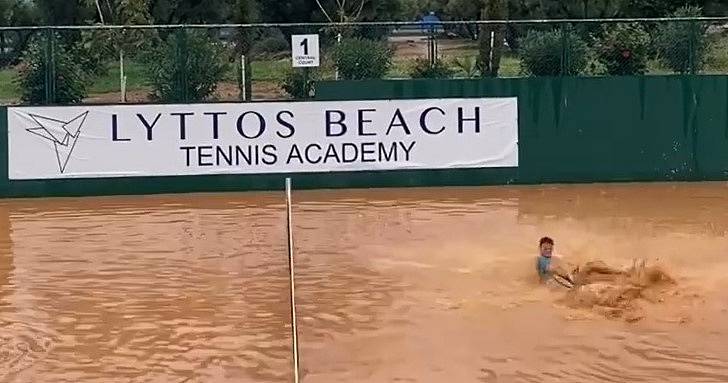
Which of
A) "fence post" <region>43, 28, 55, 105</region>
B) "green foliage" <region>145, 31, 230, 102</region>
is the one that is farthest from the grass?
"fence post" <region>43, 28, 55, 105</region>

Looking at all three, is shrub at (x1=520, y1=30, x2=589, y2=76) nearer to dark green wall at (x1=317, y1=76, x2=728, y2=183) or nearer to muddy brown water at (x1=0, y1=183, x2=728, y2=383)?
dark green wall at (x1=317, y1=76, x2=728, y2=183)

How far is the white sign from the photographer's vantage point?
838 inches

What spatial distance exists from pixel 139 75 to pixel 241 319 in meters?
11.4

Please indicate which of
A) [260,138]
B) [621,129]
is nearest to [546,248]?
[260,138]

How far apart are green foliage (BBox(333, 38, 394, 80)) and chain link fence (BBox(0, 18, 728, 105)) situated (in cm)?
2

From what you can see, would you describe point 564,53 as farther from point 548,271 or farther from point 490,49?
point 548,271

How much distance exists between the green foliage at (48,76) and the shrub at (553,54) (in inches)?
332

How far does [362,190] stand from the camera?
68.4ft

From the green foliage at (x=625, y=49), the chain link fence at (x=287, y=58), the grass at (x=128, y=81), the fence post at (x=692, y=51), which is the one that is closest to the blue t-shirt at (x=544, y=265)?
the chain link fence at (x=287, y=58)

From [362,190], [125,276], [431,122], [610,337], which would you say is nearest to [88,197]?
[362,190]

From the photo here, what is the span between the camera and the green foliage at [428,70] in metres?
22.0

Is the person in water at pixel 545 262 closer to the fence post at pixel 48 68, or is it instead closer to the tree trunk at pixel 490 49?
the tree trunk at pixel 490 49

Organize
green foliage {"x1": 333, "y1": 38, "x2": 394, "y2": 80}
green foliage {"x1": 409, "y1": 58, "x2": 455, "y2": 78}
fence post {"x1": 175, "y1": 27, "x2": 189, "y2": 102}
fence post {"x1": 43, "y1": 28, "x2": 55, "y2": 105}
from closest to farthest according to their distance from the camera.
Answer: fence post {"x1": 43, "y1": 28, "x2": 55, "y2": 105}, fence post {"x1": 175, "y1": 27, "x2": 189, "y2": 102}, green foliage {"x1": 333, "y1": 38, "x2": 394, "y2": 80}, green foliage {"x1": 409, "y1": 58, "x2": 455, "y2": 78}

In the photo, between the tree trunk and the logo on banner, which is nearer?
the logo on banner
